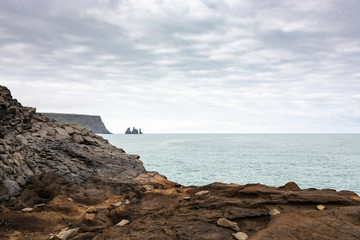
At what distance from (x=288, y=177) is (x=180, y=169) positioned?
65.3ft

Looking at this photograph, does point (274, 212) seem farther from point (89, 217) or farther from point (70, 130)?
point (70, 130)

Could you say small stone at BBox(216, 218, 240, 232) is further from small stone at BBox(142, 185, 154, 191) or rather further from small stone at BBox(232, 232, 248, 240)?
small stone at BBox(142, 185, 154, 191)

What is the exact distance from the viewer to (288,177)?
4225 cm

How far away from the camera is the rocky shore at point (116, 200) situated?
7164 millimetres

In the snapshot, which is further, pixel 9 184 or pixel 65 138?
pixel 65 138

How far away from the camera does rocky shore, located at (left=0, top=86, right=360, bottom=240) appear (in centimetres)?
716

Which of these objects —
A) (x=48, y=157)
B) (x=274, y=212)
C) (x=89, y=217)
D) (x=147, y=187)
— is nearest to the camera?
(x=274, y=212)

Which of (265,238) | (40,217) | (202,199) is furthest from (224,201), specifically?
(40,217)

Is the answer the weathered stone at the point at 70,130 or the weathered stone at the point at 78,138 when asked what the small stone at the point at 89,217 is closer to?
the weathered stone at the point at 78,138

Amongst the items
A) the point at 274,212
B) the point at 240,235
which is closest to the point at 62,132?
the point at 240,235

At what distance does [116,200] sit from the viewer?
12.5m

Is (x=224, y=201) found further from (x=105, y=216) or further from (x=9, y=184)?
(x=9, y=184)

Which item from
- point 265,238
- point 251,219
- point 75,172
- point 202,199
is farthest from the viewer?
point 75,172

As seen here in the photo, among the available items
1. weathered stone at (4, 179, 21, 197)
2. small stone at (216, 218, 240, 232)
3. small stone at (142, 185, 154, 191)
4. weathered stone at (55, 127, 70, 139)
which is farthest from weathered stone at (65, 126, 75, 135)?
small stone at (216, 218, 240, 232)
